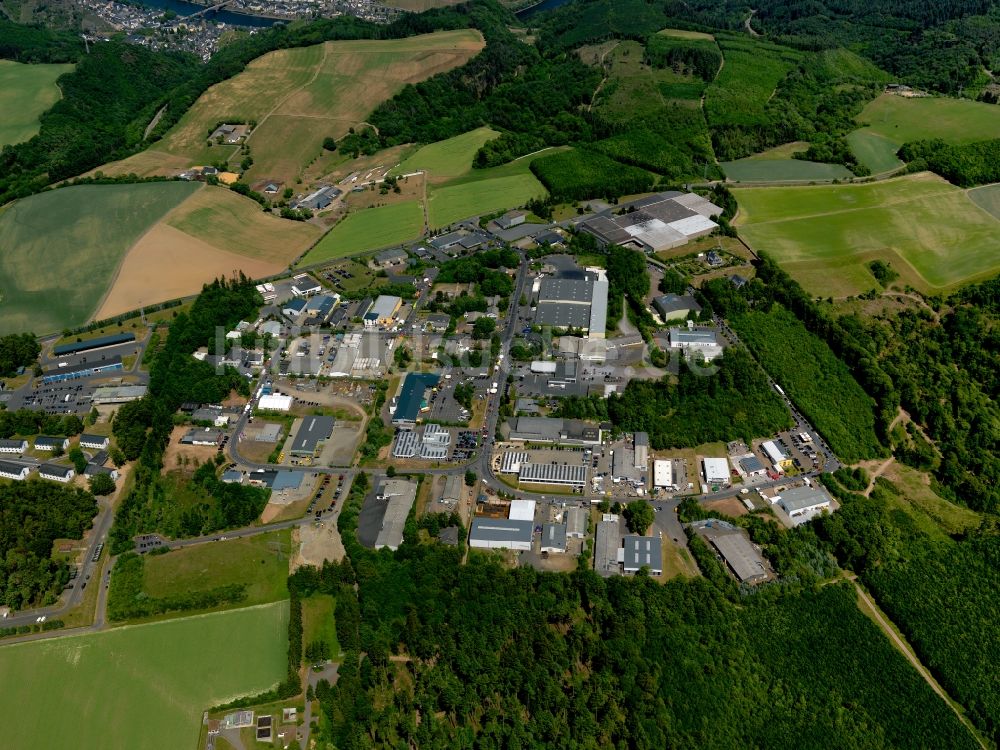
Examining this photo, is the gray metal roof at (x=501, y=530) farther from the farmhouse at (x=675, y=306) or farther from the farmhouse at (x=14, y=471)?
the farmhouse at (x=14, y=471)

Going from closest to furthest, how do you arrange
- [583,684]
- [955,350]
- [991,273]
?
[583,684] → [955,350] → [991,273]

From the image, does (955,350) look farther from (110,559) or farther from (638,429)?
(110,559)

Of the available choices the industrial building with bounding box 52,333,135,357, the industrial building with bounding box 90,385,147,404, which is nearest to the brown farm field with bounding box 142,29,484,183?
the industrial building with bounding box 52,333,135,357

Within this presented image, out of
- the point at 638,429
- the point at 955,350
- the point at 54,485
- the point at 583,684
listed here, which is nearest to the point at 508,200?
the point at 638,429

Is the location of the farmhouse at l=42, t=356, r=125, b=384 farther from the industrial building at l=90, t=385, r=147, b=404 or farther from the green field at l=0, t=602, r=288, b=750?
the green field at l=0, t=602, r=288, b=750

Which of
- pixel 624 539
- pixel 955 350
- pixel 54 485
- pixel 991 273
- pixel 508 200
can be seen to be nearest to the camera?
pixel 624 539

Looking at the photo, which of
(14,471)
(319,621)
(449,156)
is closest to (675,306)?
(319,621)
